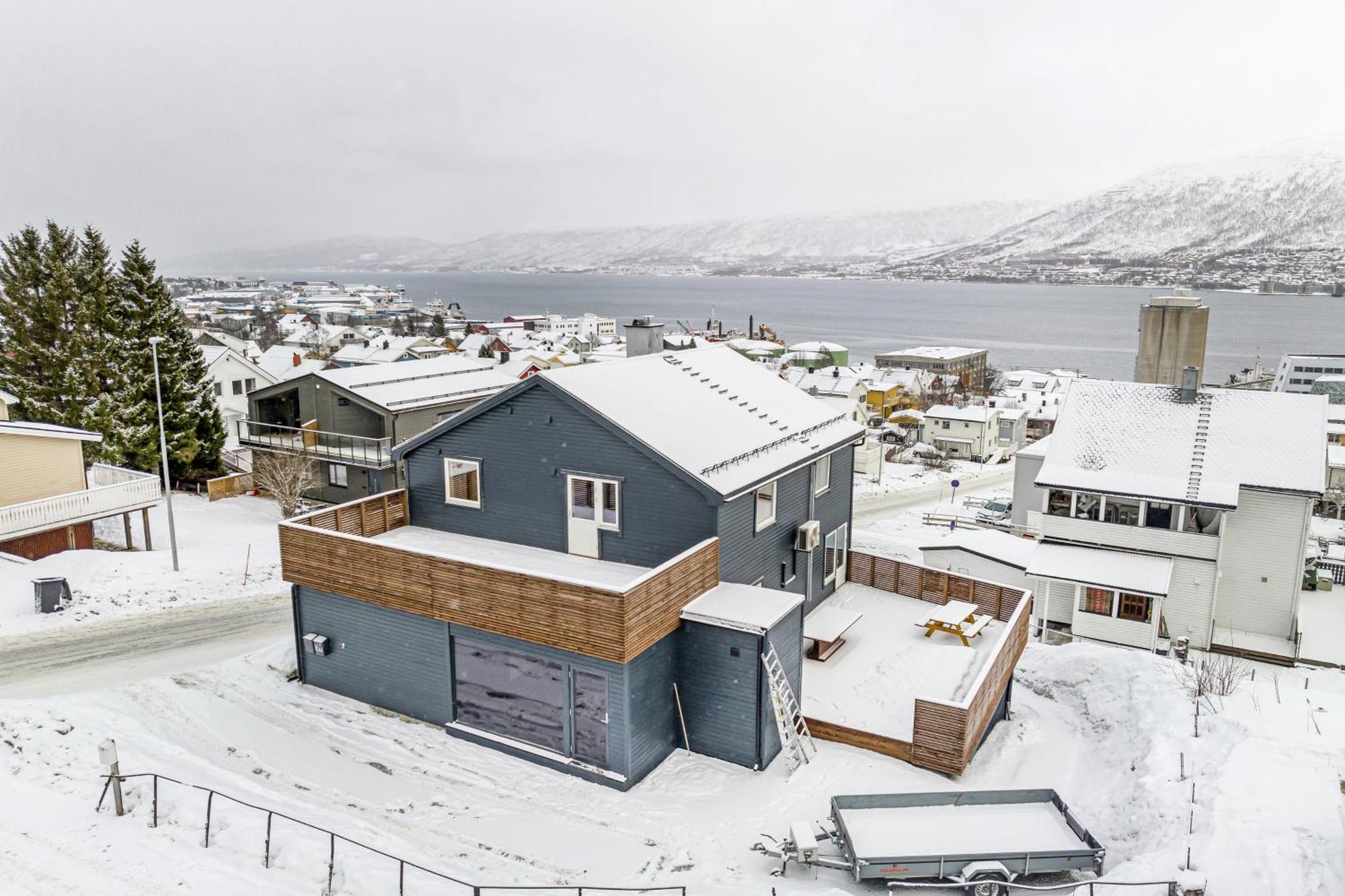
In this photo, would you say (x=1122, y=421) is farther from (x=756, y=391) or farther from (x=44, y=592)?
(x=44, y=592)

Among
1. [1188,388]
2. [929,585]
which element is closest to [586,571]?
[929,585]

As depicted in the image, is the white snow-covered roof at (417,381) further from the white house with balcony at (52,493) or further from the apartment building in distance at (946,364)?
the apartment building in distance at (946,364)

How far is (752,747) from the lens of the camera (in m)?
13.7

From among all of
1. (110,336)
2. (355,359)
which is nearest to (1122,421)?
(110,336)

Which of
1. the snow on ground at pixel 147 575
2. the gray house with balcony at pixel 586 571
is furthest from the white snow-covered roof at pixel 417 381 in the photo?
the gray house with balcony at pixel 586 571

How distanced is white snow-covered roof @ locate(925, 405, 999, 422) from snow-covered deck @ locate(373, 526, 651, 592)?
1996 inches

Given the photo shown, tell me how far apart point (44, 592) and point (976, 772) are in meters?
20.7

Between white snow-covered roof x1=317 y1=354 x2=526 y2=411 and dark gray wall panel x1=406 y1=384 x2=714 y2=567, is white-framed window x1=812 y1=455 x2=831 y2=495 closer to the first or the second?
dark gray wall panel x1=406 y1=384 x2=714 y2=567

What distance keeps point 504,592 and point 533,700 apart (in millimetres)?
2002

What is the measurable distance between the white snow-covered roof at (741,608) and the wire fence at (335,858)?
4.08m

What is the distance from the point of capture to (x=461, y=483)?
690 inches

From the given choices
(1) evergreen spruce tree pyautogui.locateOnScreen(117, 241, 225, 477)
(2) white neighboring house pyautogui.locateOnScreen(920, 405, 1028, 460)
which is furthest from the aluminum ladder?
(2) white neighboring house pyautogui.locateOnScreen(920, 405, 1028, 460)

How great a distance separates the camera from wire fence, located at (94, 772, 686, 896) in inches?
390

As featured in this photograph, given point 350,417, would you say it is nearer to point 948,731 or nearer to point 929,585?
point 929,585
